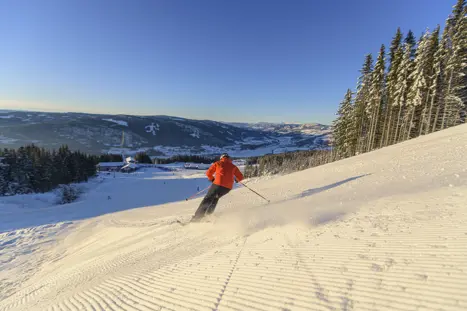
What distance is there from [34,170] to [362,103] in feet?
197

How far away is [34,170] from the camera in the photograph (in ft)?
140

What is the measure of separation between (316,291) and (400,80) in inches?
1367

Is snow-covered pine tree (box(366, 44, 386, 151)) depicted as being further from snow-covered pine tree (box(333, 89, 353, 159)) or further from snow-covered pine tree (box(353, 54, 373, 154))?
snow-covered pine tree (box(333, 89, 353, 159))

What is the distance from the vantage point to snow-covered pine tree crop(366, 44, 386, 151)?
31250mm

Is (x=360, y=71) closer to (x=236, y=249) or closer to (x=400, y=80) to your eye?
(x=400, y=80)

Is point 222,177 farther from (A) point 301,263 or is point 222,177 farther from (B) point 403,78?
(B) point 403,78

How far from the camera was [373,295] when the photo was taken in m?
2.71

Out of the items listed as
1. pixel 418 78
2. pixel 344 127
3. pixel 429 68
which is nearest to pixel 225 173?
pixel 418 78

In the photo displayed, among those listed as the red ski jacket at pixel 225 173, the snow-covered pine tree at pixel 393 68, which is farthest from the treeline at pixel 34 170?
the snow-covered pine tree at pixel 393 68

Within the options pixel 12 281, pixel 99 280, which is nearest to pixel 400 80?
pixel 99 280

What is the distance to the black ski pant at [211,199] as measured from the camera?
9.15 meters

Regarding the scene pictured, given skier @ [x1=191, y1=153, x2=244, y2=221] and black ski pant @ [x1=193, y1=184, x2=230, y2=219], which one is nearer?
skier @ [x1=191, y1=153, x2=244, y2=221]

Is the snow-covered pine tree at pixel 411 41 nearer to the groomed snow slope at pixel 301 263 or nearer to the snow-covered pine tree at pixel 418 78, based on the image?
the snow-covered pine tree at pixel 418 78

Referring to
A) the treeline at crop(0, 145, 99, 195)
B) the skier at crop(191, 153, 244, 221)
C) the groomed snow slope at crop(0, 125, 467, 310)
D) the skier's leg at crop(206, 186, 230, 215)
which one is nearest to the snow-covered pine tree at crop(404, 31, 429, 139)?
the groomed snow slope at crop(0, 125, 467, 310)
